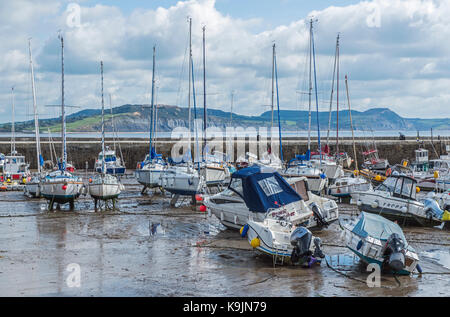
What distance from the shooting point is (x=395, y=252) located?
1437cm

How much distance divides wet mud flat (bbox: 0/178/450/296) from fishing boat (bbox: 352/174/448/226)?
21.3 inches

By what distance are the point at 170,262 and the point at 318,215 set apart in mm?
6432

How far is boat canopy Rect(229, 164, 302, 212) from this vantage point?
1892 centimetres

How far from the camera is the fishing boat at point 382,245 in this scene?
1439 centimetres

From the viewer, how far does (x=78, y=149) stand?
190 ft

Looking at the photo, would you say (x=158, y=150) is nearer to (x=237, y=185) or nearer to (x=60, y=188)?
(x=60, y=188)

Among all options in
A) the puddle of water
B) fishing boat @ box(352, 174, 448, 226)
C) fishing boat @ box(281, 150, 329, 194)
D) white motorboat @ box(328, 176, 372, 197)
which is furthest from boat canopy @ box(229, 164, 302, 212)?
white motorboat @ box(328, 176, 372, 197)

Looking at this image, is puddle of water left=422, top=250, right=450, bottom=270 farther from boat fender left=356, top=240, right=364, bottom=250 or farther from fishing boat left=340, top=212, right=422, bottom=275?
boat fender left=356, top=240, right=364, bottom=250

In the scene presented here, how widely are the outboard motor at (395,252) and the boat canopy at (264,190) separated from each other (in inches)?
189

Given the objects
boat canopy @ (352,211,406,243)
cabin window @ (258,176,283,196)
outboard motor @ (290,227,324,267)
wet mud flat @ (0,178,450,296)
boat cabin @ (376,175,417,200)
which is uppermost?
cabin window @ (258,176,283,196)

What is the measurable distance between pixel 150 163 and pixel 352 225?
19.9 metres
